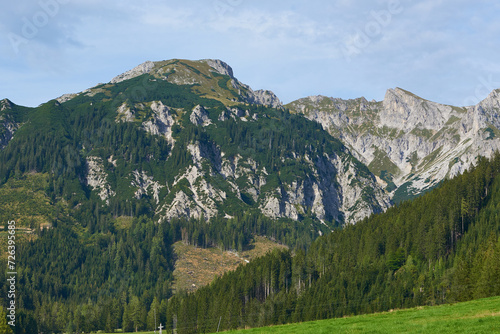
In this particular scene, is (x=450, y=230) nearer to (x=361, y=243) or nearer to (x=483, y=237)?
(x=483, y=237)

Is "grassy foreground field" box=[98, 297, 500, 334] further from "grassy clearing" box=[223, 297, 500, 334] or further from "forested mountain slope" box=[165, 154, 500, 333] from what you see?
"forested mountain slope" box=[165, 154, 500, 333]

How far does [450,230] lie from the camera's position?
169750 millimetres

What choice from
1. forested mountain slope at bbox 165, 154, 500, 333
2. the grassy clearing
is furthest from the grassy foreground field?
forested mountain slope at bbox 165, 154, 500, 333

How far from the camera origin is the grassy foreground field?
51.2m

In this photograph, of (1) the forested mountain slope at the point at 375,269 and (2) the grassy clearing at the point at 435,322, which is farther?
(1) the forested mountain slope at the point at 375,269

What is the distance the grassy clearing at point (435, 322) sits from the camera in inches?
2017

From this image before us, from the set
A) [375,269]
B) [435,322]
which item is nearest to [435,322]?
[435,322]

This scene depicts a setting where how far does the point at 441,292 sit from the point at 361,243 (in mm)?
54774

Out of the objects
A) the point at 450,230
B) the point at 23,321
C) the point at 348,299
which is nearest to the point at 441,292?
the point at 348,299

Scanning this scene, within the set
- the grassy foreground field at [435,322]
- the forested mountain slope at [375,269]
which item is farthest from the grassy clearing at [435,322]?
the forested mountain slope at [375,269]

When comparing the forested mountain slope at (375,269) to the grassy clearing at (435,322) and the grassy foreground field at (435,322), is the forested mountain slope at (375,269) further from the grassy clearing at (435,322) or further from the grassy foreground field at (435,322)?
the grassy clearing at (435,322)

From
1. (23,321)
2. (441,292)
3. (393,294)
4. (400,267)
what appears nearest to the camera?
(441,292)

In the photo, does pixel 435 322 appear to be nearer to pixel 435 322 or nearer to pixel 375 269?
pixel 435 322

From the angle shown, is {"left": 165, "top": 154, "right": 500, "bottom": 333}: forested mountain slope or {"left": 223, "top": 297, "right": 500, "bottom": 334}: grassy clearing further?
{"left": 165, "top": 154, "right": 500, "bottom": 333}: forested mountain slope
